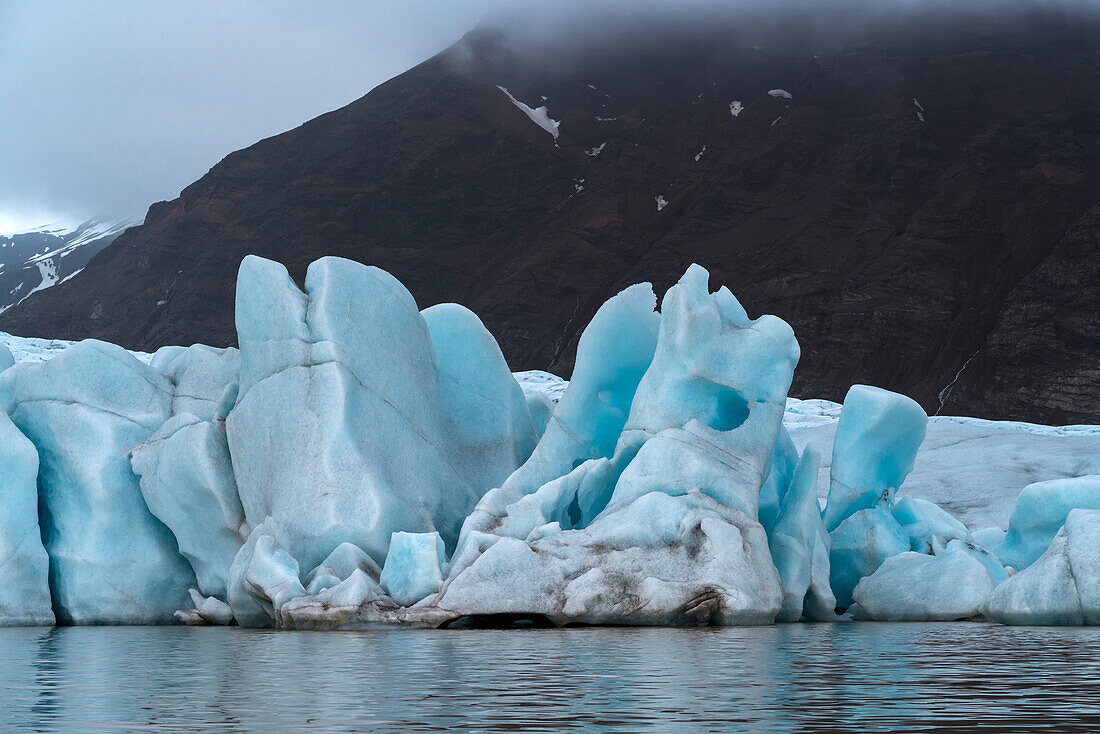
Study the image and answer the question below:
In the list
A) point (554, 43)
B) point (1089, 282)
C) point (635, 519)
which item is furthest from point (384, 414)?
point (554, 43)

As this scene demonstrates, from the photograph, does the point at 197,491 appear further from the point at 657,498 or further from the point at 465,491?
the point at 657,498

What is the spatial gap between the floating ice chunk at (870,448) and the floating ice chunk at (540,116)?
305 ft

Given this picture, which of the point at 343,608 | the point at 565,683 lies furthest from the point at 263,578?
the point at 565,683

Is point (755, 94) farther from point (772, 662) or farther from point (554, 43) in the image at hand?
point (772, 662)

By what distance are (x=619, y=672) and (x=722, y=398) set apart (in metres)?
7.28

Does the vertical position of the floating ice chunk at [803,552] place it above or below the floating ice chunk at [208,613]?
above

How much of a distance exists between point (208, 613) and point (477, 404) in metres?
4.43

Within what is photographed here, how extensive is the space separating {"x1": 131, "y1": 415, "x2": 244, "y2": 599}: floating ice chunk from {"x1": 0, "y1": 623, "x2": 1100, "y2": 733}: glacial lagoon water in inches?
145

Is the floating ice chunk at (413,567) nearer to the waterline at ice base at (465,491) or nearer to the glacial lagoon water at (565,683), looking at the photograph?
the waterline at ice base at (465,491)

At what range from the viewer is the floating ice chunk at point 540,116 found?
10806 centimetres

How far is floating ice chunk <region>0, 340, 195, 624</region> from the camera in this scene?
48.9 feet

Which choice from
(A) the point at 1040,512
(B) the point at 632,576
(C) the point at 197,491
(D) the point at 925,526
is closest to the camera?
(B) the point at 632,576

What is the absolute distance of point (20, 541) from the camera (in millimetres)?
14352

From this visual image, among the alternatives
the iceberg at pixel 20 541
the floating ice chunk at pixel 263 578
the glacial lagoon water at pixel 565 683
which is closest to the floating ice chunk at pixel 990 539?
the glacial lagoon water at pixel 565 683
